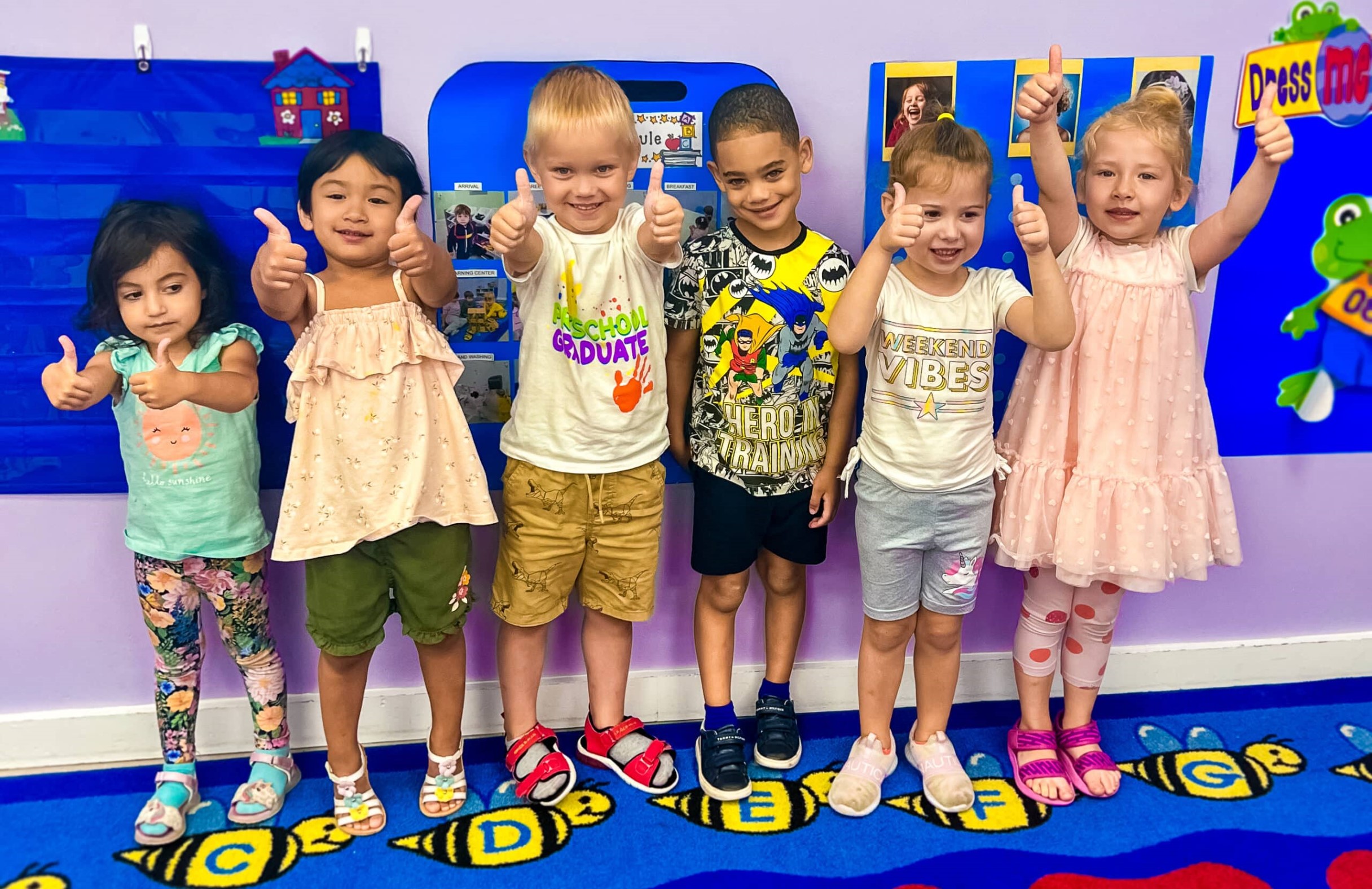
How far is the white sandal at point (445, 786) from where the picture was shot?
1.61 meters

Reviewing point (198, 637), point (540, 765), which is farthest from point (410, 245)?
point (540, 765)

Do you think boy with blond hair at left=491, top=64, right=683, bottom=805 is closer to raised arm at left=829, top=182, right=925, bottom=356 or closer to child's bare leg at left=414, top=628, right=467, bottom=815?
child's bare leg at left=414, top=628, right=467, bottom=815

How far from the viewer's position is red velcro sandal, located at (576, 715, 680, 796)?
1.68 metres

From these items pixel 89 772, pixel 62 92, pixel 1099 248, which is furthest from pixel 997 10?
pixel 89 772

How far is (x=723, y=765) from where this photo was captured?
1.66 m

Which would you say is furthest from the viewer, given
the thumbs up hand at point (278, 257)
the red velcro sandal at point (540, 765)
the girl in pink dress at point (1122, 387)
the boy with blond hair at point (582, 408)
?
the red velcro sandal at point (540, 765)

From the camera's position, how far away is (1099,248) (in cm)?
158

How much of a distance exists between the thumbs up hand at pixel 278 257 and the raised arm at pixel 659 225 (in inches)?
19.2

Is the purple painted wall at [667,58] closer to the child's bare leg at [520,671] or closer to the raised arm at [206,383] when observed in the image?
the child's bare leg at [520,671]

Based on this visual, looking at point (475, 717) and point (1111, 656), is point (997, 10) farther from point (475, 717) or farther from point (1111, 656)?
point (475, 717)

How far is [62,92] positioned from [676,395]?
1072 mm

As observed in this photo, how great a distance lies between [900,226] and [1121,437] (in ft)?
1.77

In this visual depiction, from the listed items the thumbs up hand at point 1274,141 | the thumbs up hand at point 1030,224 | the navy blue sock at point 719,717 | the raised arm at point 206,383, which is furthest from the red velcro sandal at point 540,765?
the thumbs up hand at point 1274,141

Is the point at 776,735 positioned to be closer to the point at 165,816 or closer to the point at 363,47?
the point at 165,816
